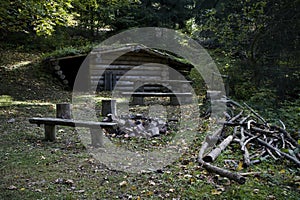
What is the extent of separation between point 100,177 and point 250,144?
3.27 m

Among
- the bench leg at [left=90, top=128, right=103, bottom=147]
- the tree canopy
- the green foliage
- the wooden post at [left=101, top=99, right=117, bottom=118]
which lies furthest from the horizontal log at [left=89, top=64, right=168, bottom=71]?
the bench leg at [left=90, top=128, right=103, bottom=147]

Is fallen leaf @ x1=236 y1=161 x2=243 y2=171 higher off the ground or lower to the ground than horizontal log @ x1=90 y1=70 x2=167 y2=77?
lower

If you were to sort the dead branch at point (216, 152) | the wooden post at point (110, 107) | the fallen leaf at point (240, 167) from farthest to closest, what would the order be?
the wooden post at point (110, 107), the dead branch at point (216, 152), the fallen leaf at point (240, 167)

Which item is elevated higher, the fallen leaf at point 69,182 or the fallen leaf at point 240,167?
the fallen leaf at point 240,167

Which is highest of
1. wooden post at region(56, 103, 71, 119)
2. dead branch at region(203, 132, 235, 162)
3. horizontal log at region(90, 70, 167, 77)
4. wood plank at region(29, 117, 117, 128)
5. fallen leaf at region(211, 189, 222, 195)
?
horizontal log at region(90, 70, 167, 77)

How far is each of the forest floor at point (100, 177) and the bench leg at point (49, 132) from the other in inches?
5.4

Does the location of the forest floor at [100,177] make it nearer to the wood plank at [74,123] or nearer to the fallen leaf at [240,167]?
the fallen leaf at [240,167]

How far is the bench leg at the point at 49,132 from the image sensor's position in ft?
20.8

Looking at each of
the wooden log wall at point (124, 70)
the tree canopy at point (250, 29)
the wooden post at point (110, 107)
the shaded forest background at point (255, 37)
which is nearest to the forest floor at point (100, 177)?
the wooden post at point (110, 107)

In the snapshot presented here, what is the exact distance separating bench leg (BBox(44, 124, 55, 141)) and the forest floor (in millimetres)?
138

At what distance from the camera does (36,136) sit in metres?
6.69

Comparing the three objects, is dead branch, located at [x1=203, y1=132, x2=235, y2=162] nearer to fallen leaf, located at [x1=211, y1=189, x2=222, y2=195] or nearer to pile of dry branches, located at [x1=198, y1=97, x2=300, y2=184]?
pile of dry branches, located at [x1=198, y1=97, x2=300, y2=184]

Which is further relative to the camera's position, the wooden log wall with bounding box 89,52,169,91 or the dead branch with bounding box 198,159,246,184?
the wooden log wall with bounding box 89,52,169,91

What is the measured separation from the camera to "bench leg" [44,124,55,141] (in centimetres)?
633
